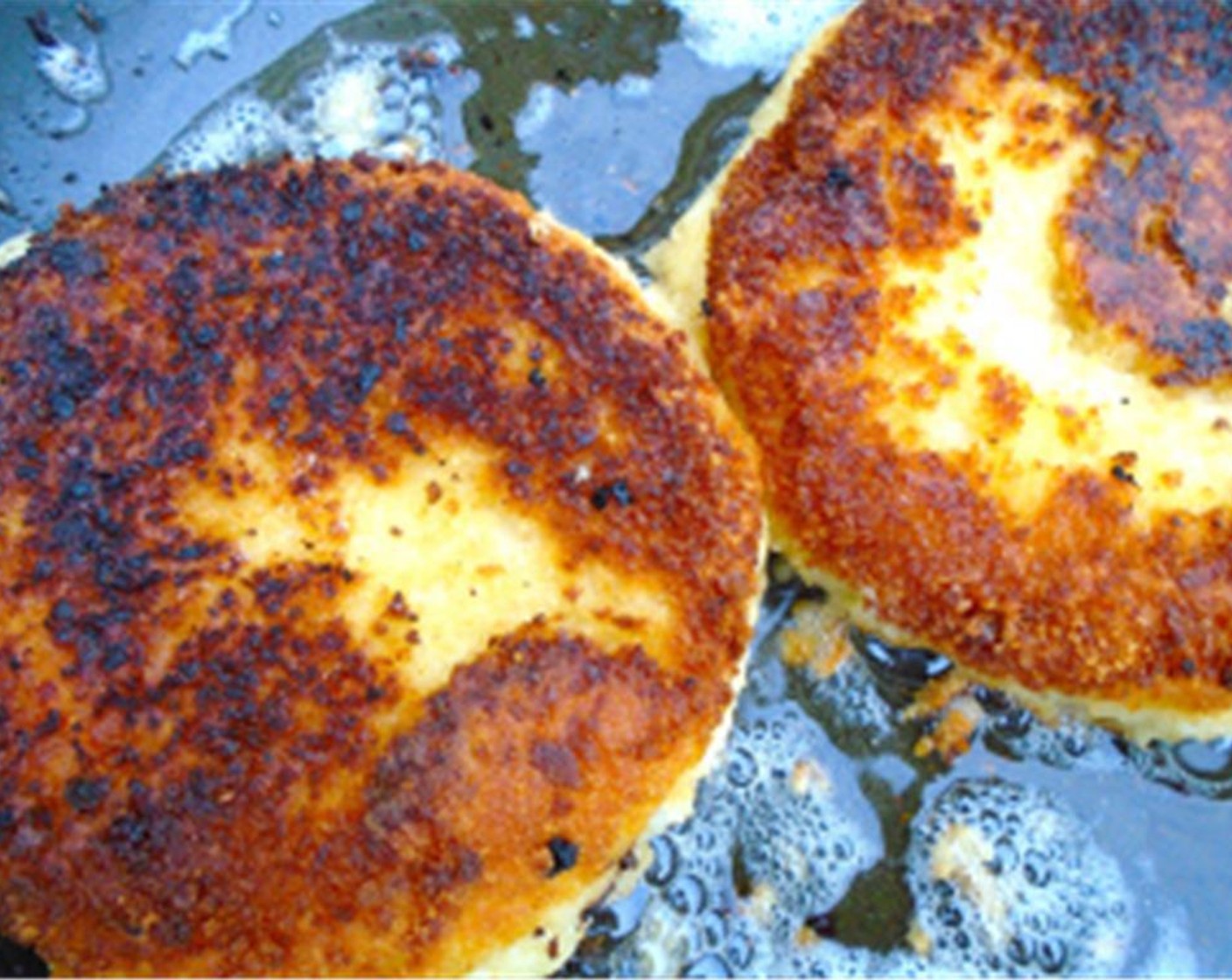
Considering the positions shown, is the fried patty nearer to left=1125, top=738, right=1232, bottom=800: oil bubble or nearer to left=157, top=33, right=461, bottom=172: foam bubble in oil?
left=1125, top=738, right=1232, bottom=800: oil bubble

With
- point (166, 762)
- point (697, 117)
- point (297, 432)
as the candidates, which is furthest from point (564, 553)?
point (697, 117)

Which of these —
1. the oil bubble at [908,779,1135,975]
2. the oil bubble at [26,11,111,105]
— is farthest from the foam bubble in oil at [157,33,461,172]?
the oil bubble at [908,779,1135,975]

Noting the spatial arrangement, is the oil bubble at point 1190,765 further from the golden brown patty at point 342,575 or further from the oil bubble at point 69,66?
the oil bubble at point 69,66

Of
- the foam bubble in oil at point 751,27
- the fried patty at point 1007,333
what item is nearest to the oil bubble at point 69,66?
the foam bubble in oil at point 751,27

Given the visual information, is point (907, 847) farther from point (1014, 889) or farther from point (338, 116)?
point (338, 116)

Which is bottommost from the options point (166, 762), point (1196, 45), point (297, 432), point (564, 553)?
point (166, 762)

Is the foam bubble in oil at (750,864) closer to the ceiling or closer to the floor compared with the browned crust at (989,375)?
closer to the floor

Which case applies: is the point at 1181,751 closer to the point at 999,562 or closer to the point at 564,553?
the point at 999,562
